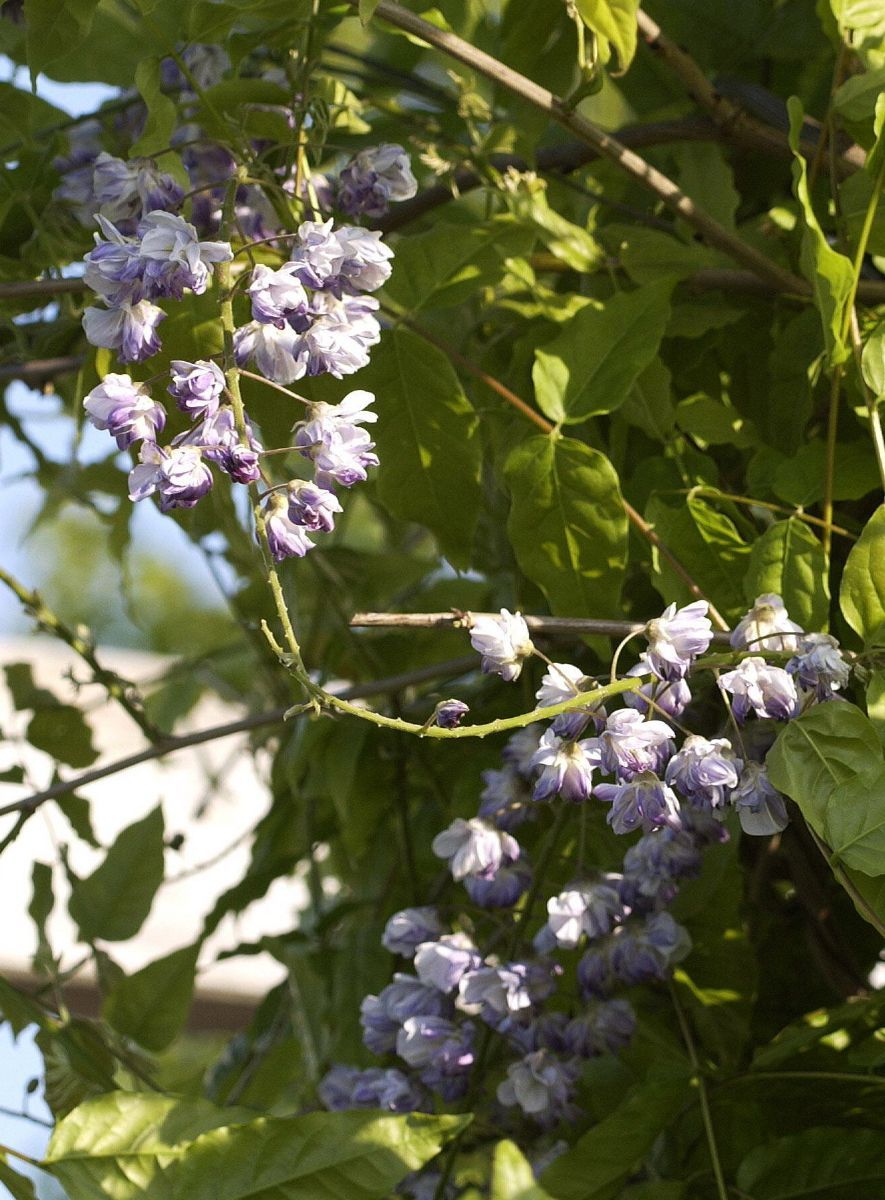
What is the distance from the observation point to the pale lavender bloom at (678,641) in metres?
0.36

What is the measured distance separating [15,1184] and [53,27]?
1.12 feet

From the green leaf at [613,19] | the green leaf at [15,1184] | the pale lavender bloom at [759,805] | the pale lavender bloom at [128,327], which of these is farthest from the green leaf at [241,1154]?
the green leaf at [613,19]

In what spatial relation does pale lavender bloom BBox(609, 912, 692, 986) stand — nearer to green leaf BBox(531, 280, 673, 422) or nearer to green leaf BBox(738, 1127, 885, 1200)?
green leaf BBox(738, 1127, 885, 1200)

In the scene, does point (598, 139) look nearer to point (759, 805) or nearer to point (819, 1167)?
point (759, 805)

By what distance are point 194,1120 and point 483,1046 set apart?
0.10 meters

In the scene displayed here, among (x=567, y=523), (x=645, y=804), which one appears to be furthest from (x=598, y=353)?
(x=645, y=804)

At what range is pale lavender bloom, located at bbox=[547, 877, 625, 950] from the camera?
427mm

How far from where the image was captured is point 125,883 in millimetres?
580

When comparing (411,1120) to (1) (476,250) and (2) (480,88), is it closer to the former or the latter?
(1) (476,250)

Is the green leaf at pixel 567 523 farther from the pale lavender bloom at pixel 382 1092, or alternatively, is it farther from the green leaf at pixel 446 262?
the pale lavender bloom at pixel 382 1092

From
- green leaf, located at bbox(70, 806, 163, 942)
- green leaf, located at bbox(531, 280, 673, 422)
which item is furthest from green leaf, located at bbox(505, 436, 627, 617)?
green leaf, located at bbox(70, 806, 163, 942)

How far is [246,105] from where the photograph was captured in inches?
17.5

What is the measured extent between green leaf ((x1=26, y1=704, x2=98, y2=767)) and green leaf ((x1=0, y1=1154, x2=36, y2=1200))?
10.7 inches

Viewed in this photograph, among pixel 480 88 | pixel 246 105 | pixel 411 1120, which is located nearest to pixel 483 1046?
pixel 411 1120
